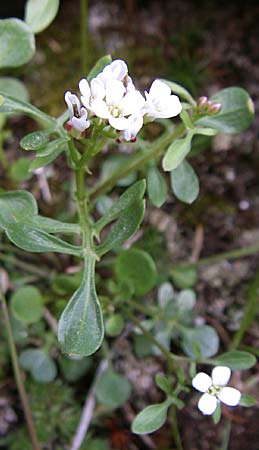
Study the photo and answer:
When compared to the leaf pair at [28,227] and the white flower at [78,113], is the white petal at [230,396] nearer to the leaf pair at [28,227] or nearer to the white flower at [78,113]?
the leaf pair at [28,227]

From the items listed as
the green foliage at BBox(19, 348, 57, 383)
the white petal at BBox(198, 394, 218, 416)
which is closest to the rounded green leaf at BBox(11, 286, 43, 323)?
the green foliage at BBox(19, 348, 57, 383)

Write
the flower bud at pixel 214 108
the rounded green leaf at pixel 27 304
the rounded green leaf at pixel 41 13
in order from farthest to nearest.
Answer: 1. the rounded green leaf at pixel 27 304
2. the rounded green leaf at pixel 41 13
3. the flower bud at pixel 214 108

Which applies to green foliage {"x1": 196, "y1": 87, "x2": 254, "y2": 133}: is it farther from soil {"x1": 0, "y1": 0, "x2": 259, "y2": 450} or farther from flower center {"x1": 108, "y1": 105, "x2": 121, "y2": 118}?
soil {"x1": 0, "y1": 0, "x2": 259, "y2": 450}

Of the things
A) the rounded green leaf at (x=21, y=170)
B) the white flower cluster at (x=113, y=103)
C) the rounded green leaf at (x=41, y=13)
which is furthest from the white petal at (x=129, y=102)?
the rounded green leaf at (x=21, y=170)

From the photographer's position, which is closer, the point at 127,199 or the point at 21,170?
the point at 127,199

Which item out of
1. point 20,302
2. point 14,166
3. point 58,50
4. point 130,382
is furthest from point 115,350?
point 58,50

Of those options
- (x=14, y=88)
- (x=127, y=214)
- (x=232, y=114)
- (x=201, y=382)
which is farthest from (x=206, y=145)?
(x=201, y=382)

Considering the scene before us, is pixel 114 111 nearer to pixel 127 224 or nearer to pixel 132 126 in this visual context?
pixel 132 126
